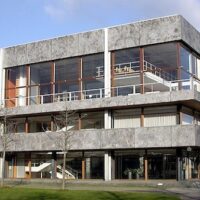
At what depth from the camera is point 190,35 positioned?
4016cm

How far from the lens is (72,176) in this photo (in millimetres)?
42625

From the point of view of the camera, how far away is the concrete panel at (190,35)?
127 ft

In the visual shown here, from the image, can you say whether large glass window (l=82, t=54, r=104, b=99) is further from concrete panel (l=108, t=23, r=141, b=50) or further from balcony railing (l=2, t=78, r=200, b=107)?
concrete panel (l=108, t=23, r=141, b=50)

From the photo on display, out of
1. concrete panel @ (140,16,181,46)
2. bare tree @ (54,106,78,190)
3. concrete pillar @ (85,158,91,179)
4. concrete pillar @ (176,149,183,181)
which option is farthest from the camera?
concrete pillar @ (85,158,91,179)

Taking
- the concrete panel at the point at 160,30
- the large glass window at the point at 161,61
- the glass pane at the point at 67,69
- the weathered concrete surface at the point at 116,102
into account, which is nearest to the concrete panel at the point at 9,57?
the glass pane at the point at 67,69

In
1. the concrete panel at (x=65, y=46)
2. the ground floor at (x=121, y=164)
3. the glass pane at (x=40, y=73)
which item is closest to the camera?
the ground floor at (x=121, y=164)

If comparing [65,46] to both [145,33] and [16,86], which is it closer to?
[16,86]

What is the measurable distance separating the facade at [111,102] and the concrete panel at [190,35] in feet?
0.29

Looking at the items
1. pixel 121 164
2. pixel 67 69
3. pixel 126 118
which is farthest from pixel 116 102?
pixel 67 69

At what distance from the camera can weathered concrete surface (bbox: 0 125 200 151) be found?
120ft

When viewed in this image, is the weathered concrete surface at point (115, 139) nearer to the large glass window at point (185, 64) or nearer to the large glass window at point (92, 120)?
the large glass window at point (92, 120)

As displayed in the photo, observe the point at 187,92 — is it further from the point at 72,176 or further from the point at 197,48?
the point at 72,176

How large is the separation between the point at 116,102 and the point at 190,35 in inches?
330

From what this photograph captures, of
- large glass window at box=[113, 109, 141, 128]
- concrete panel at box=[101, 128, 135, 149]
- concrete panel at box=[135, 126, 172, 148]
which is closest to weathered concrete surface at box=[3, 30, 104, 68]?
large glass window at box=[113, 109, 141, 128]
